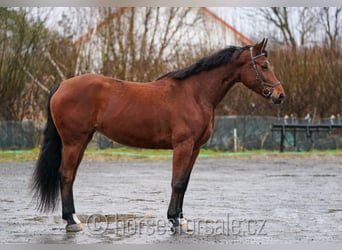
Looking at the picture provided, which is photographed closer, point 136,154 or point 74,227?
point 74,227

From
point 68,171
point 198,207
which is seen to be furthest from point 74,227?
point 198,207

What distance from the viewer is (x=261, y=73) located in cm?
790

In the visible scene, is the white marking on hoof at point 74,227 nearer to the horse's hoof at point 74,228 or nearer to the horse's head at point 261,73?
the horse's hoof at point 74,228

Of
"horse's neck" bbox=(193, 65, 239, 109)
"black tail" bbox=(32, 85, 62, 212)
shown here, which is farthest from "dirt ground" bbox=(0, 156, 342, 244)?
"horse's neck" bbox=(193, 65, 239, 109)

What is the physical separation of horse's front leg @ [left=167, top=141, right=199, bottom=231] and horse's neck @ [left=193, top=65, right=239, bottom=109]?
0.68m

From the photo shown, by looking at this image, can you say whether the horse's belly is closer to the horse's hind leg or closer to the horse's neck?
the horse's hind leg

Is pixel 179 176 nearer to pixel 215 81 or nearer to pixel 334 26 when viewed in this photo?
pixel 215 81

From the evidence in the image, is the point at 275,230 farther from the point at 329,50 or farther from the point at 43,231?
the point at 329,50

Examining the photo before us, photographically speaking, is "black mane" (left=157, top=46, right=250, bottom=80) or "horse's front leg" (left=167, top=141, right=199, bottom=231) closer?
"horse's front leg" (left=167, top=141, right=199, bottom=231)

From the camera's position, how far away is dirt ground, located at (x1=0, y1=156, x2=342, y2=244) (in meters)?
7.41

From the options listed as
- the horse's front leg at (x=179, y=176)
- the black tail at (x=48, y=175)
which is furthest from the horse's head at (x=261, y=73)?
the black tail at (x=48, y=175)

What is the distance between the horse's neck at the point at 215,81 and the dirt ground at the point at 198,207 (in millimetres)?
1594

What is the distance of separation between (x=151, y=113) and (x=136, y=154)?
1557 centimetres

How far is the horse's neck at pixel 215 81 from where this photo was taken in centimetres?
798
